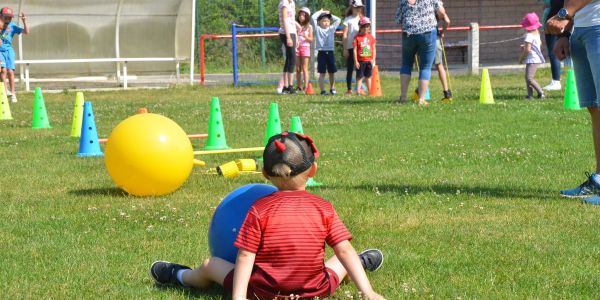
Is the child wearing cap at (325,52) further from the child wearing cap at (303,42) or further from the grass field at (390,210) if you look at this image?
the grass field at (390,210)

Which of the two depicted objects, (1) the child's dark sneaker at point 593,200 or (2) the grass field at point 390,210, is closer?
(2) the grass field at point 390,210

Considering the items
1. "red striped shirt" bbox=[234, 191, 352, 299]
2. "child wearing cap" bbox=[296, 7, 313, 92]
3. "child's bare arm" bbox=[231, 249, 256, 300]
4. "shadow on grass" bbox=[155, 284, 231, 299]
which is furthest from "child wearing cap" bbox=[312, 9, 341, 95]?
"child's bare arm" bbox=[231, 249, 256, 300]

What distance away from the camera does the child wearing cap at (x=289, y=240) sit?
4676 millimetres

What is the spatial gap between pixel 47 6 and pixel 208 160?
1673 centimetres

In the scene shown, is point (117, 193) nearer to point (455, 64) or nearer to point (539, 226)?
point (539, 226)

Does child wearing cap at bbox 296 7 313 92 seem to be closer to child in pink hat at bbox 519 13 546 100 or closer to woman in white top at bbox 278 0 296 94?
woman in white top at bbox 278 0 296 94

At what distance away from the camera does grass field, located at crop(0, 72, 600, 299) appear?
5375 millimetres

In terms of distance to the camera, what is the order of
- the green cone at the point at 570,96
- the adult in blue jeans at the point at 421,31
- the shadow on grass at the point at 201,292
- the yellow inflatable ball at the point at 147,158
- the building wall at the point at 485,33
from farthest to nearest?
the building wall at the point at 485,33 < the adult in blue jeans at the point at 421,31 < the green cone at the point at 570,96 < the yellow inflatable ball at the point at 147,158 < the shadow on grass at the point at 201,292

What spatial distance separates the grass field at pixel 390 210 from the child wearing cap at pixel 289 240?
15.1 inches

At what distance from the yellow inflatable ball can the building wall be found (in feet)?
96.0

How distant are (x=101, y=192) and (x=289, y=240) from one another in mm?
4255

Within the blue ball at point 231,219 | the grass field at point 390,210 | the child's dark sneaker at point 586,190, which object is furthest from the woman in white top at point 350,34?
the blue ball at point 231,219

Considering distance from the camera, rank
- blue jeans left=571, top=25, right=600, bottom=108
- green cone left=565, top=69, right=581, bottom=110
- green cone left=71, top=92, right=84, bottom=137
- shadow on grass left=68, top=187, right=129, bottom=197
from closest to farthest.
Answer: blue jeans left=571, top=25, right=600, bottom=108
shadow on grass left=68, top=187, right=129, bottom=197
green cone left=71, top=92, right=84, bottom=137
green cone left=565, top=69, right=581, bottom=110

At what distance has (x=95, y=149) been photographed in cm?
1126
